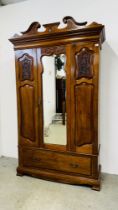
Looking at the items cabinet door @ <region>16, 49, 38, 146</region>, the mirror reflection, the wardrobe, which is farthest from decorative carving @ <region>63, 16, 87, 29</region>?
cabinet door @ <region>16, 49, 38, 146</region>

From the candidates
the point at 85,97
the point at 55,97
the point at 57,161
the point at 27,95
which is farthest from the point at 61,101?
the point at 57,161

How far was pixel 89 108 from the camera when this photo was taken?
2240mm

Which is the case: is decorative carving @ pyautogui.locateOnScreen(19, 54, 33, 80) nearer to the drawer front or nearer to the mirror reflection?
the mirror reflection

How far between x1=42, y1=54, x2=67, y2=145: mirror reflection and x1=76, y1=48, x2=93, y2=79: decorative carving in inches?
7.6

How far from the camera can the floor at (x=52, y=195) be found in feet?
6.67

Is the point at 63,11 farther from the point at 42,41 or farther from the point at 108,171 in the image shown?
the point at 108,171

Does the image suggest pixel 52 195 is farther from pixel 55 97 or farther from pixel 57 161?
pixel 55 97

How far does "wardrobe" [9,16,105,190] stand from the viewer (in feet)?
7.14

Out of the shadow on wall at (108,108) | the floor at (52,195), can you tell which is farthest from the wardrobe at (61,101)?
the shadow on wall at (108,108)

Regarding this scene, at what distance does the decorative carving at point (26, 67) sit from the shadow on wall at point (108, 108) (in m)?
0.99

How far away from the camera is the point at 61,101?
236 centimetres

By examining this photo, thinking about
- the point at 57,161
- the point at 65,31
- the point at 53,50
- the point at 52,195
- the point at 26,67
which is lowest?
the point at 52,195

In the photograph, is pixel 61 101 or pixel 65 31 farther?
pixel 61 101

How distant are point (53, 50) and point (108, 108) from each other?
111 centimetres
